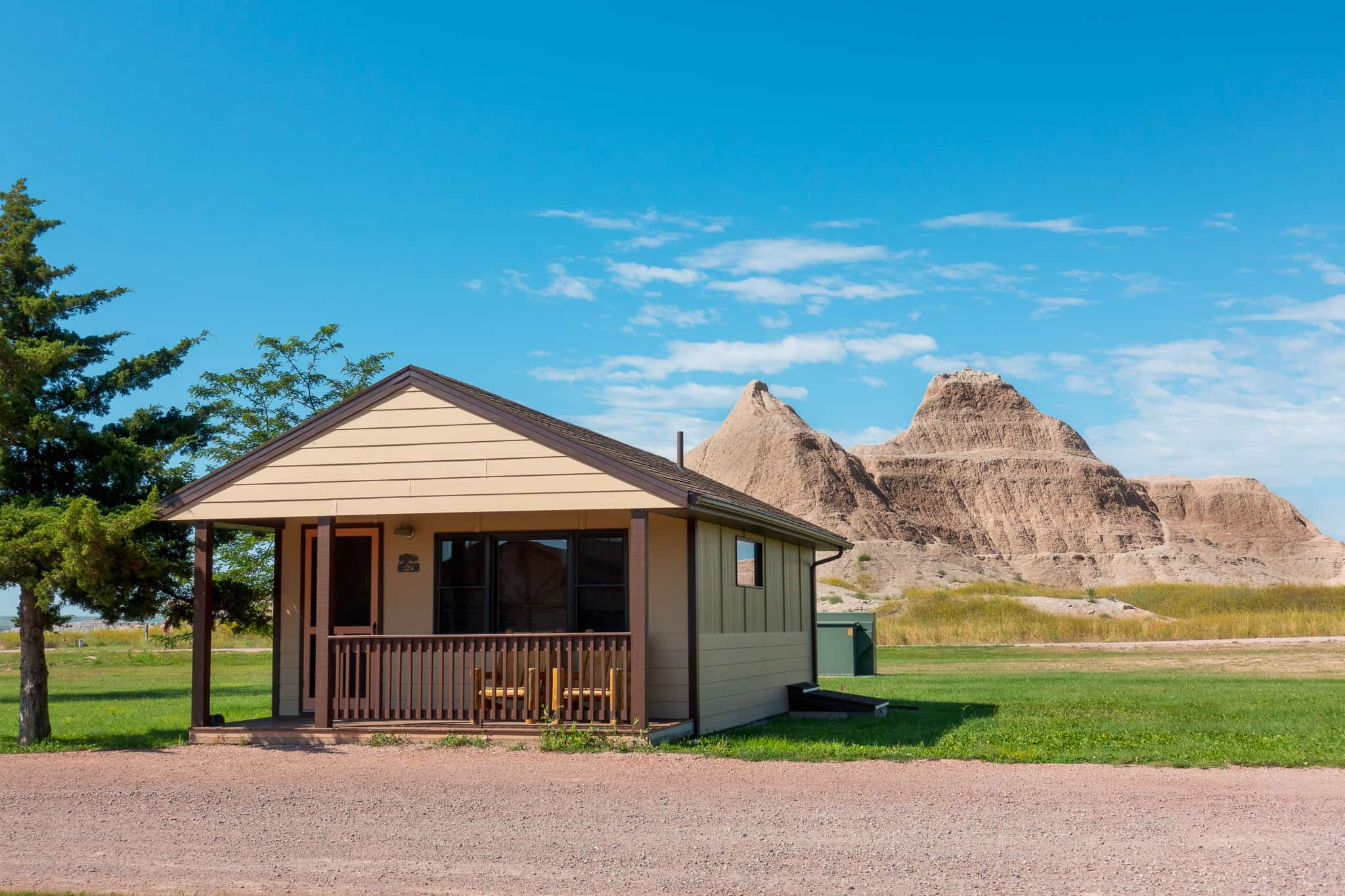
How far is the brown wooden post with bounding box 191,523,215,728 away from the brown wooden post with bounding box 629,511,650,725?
188 inches

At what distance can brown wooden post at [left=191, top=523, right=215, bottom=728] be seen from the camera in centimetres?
1338

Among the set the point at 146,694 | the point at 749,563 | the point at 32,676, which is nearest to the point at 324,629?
the point at 32,676

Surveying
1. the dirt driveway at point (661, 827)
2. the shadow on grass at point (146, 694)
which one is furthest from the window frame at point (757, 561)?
the shadow on grass at point (146, 694)

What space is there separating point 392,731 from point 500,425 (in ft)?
10.9

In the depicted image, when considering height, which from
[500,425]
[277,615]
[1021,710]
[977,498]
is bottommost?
[1021,710]

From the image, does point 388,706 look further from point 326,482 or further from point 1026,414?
point 1026,414

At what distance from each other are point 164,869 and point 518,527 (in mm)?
7505

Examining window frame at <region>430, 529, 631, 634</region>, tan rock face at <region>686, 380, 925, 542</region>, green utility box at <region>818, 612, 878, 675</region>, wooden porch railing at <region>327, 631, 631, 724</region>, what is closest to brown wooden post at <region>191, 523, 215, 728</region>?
wooden porch railing at <region>327, 631, 631, 724</region>

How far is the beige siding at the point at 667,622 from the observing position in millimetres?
13406

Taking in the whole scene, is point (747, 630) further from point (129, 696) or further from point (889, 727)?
point (129, 696)

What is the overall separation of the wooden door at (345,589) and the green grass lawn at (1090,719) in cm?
462

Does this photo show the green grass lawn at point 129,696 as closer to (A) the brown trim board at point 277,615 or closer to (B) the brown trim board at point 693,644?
(A) the brown trim board at point 277,615

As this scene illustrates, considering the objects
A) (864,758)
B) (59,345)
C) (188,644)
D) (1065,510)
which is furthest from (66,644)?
(1065,510)

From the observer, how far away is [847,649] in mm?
25391
